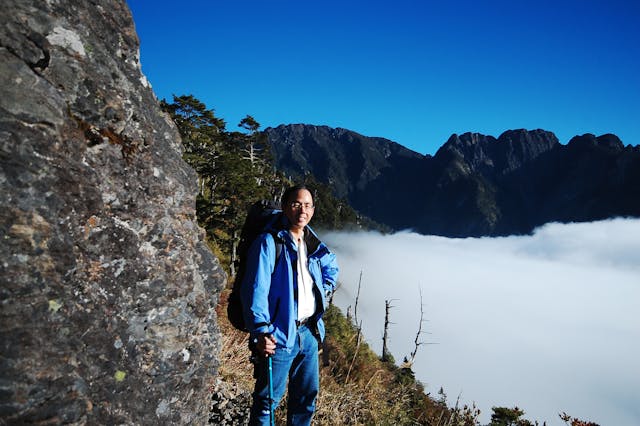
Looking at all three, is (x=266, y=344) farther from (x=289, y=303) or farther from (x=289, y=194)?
(x=289, y=194)

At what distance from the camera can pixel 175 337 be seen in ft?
8.12

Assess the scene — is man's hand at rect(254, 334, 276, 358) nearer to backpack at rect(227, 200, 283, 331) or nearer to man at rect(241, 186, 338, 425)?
man at rect(241, 186, 338, 425)

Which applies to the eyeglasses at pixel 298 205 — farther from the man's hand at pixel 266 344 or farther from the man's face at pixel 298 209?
the man's hand at pixel 266 344

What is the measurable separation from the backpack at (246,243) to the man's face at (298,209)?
0.35 ft

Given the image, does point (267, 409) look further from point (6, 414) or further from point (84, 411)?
point (6, 414)

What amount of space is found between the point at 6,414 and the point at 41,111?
4.91ft

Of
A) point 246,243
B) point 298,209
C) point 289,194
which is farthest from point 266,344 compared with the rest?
point 289,194

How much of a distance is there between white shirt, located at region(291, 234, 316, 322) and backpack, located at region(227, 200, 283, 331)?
0.24 metres

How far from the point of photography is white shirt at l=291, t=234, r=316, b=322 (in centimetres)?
311

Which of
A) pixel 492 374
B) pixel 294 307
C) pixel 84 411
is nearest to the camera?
pixel 84 411

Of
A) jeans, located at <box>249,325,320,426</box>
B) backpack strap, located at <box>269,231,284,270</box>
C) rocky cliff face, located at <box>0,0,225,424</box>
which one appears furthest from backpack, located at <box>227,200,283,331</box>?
jeans, located at <box>249,325,320,426</box>

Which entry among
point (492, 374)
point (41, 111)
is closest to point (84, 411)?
point (41, 111)

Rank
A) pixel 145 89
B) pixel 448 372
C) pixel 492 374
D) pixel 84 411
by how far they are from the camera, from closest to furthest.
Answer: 1. pixel 84 411
2. pixel 145 89
3. pixel 448 372
4. pixel 492 374

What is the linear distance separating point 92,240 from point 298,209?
5.05ft
